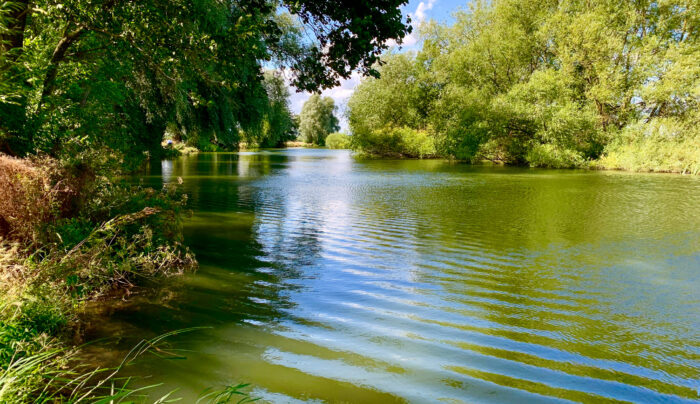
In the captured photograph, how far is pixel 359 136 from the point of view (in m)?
41.6

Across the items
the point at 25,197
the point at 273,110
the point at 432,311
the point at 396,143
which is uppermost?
the point at 273,110

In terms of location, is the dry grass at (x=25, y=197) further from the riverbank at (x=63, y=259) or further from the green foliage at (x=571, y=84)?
the green foliage at (x=571, y=84)

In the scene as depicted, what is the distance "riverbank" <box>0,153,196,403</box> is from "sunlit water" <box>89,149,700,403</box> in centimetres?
39

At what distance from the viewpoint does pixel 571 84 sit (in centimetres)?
3069

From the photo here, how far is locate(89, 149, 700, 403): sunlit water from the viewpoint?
117 inches

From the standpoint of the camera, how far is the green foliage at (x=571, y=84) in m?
26.4

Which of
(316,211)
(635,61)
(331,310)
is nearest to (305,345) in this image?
(331,310)

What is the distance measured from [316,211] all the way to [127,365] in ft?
25.6

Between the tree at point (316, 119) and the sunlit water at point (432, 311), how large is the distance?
6761cm

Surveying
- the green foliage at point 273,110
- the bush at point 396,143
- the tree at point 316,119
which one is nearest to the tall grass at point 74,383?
the green foliage at point 273,110

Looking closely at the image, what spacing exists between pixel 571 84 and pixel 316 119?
5061 cm

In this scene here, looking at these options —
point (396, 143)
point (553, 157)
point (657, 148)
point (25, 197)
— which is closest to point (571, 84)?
point (553, 157)

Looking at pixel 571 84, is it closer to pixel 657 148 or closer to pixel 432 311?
pixel 657 148

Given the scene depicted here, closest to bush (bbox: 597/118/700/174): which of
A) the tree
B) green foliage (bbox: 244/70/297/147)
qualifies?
green foliage (bbox: 244/70/297/147)
